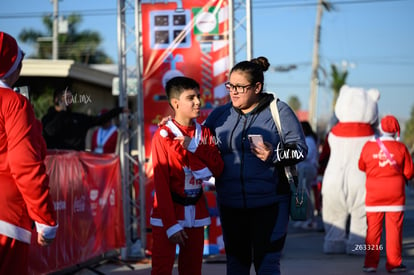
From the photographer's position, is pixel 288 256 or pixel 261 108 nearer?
pixel 261 108

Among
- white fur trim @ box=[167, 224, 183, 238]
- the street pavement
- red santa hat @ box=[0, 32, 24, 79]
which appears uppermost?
red santa hat @ box=[0, 32, 24, 79]

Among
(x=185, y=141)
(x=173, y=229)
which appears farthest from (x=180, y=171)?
(x=173, y=229)

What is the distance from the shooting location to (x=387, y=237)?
349 inches

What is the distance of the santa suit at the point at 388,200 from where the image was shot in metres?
8.81

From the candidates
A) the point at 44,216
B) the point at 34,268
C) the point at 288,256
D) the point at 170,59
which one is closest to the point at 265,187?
the point at 44,216

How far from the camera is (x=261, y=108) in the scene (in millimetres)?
5289

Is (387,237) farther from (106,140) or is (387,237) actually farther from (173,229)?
(106,140)


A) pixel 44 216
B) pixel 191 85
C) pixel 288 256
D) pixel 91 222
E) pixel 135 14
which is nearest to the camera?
pixel 44 216

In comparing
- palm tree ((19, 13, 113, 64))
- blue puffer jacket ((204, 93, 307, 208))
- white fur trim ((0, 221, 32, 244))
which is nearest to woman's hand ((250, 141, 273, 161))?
blue puffer jacket ((204, 93, 307, 208))

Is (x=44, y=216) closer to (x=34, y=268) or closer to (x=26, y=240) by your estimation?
(x=26, y=240)

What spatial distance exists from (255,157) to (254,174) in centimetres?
12

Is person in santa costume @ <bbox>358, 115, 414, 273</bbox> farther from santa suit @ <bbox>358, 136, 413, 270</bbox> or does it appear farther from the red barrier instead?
the red barrier

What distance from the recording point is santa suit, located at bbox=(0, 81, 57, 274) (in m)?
3.74

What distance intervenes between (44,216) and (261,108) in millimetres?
2018
